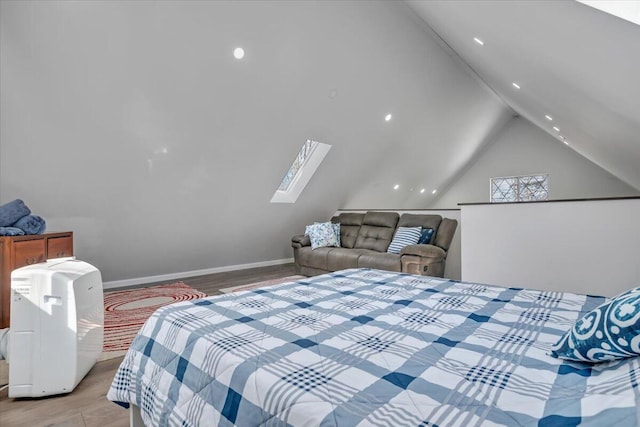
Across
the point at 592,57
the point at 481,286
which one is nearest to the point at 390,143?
the point at 592,57

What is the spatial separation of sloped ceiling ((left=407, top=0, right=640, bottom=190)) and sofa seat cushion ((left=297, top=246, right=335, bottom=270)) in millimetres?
3207

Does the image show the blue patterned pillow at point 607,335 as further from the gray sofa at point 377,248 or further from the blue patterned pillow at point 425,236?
the blue patterned pillow at point 425,236

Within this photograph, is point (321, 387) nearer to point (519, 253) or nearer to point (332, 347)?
point (332, 347)

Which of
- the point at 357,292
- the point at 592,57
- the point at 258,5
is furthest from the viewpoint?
the point at 258,5

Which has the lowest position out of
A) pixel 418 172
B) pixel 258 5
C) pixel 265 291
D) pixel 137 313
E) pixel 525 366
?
pixel 137 313

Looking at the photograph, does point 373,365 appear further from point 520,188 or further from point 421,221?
point 520,188

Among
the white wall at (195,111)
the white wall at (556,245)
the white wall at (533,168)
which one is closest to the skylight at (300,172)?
the white wall at (195,111)

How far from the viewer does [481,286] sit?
1950mm

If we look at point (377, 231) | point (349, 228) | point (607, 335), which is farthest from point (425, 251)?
point (607, 335)

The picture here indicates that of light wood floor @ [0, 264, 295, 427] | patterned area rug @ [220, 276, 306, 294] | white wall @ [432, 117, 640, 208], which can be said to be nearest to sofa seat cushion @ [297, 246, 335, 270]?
patterned area rug @ [220, 276, 306, 294]

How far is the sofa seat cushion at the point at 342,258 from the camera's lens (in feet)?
15.6

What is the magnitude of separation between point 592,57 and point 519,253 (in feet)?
6.21

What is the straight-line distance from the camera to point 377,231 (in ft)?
17.1

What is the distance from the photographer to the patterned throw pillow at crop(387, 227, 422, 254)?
15.1 ft
